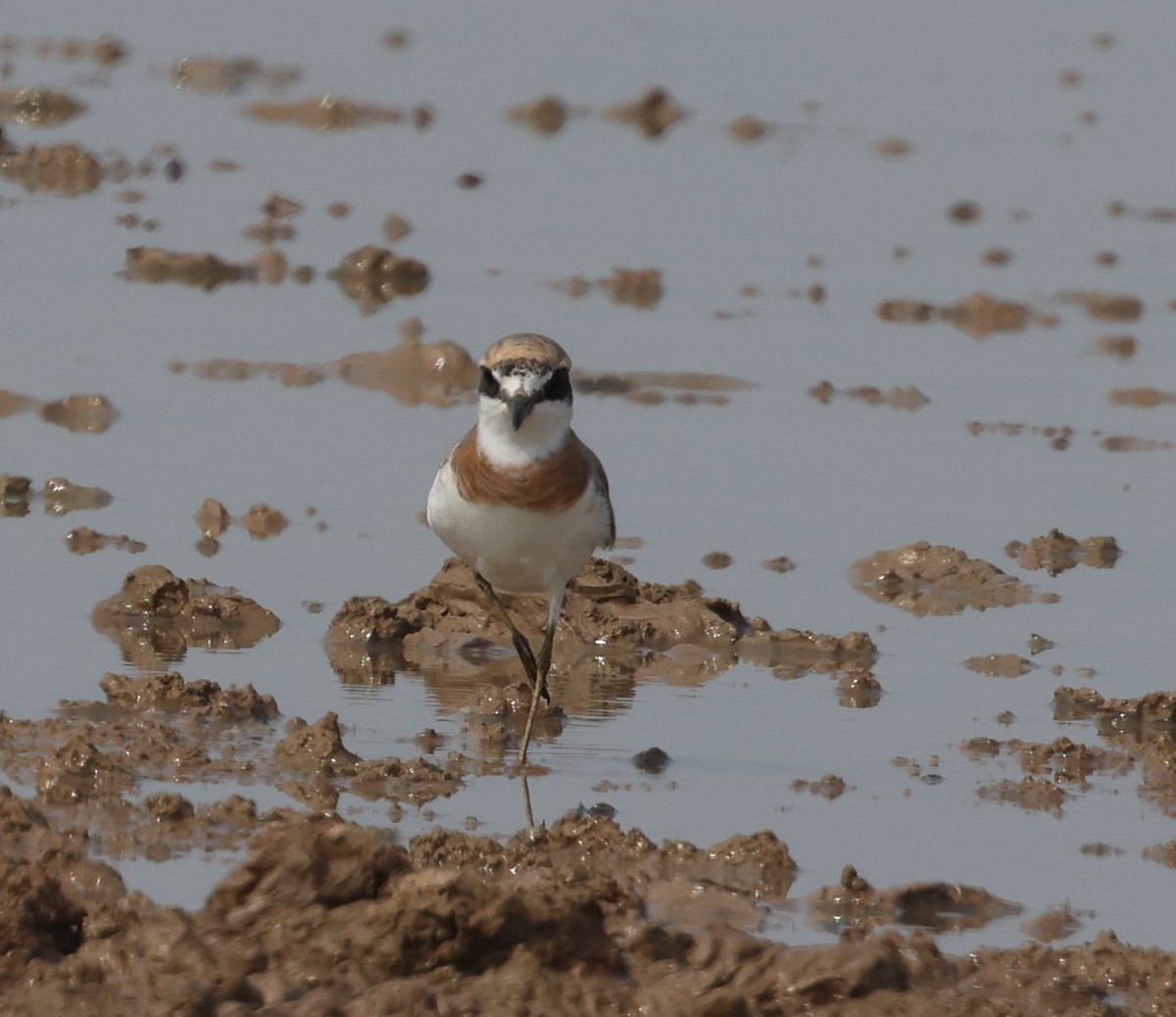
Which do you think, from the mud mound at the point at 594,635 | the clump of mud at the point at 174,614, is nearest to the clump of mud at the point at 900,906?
the mud mound at the point at 594,635

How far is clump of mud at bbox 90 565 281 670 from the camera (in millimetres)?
10500

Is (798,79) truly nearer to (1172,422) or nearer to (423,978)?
(1172,422)

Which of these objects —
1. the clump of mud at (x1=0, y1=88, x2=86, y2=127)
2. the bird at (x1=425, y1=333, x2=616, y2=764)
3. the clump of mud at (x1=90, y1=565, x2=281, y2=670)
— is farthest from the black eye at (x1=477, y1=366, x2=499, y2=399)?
the clump of mud at (x1=0, y1=88, x2=86, y2=127)

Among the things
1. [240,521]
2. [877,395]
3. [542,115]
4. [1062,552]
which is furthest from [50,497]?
[542,115]

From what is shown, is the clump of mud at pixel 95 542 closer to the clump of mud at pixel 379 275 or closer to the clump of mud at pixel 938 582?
the clump of mud at pixel 938 582

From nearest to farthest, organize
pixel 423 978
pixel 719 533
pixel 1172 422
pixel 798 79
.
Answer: pixel 423 978 < pixel 719 533 < pixel 1172 422 < pixel 798 79

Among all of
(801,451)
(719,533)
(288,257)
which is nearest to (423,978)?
(719,533)

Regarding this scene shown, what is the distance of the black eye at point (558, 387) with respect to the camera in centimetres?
907

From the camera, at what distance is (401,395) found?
14945 mm

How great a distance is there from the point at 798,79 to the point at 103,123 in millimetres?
8354

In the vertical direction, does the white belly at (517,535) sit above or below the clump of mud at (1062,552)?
below

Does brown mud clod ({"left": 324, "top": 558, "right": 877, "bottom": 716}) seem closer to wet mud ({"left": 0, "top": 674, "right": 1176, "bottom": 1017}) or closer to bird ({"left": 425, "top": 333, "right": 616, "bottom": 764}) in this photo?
bird ({"left": 425, "top": 333, "right": 616, "bottom": 764})

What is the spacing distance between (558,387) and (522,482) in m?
0.35

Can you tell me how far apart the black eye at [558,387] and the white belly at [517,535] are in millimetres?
395
